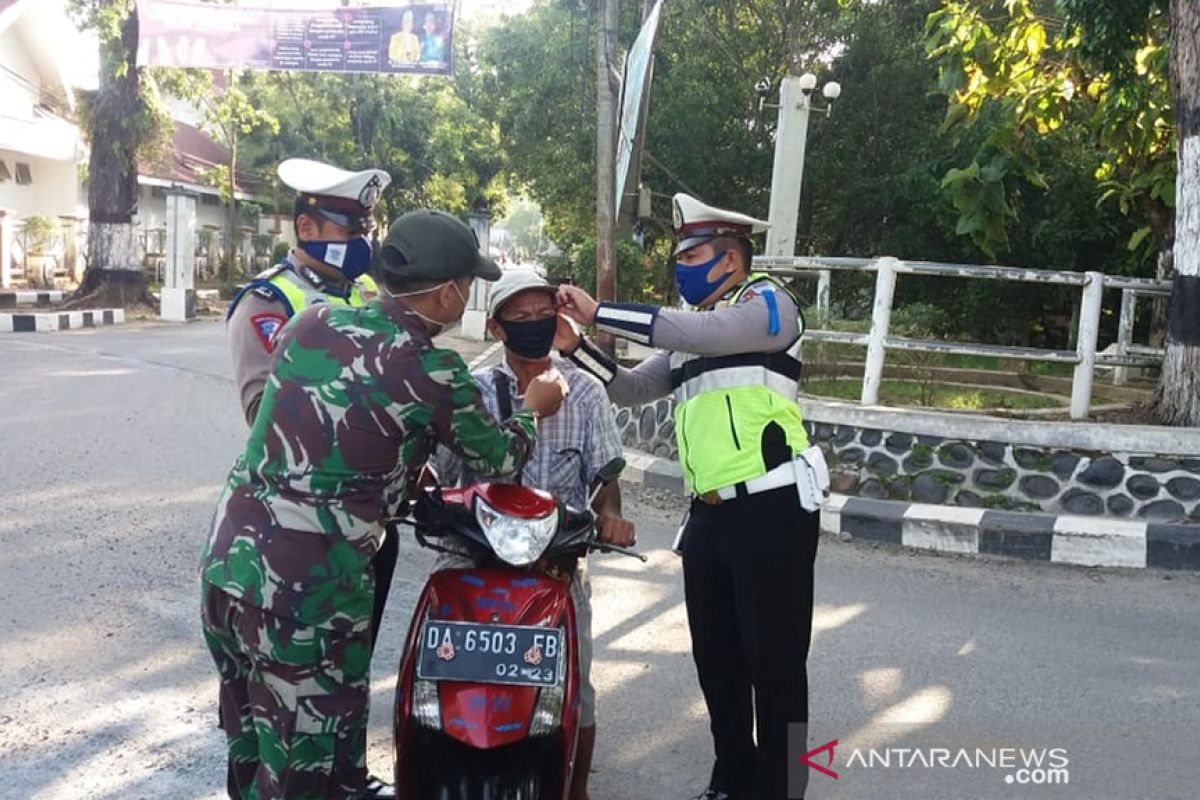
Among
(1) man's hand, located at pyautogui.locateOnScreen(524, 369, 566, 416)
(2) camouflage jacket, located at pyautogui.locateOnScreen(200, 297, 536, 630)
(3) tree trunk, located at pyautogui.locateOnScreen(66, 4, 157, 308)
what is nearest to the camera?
(2) camouflage jacket, located at pyautogui.locateOnScreen(200, 297, 536, 630)

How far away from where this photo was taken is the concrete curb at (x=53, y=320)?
15.7 metres

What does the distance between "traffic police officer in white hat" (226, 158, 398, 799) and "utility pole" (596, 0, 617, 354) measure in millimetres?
8911

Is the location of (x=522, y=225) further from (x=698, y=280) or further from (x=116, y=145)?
(x=698, y=280)

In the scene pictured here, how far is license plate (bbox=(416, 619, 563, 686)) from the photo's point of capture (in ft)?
7.88

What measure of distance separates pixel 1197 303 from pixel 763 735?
5.17 m

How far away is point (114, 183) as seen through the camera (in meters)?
18.9

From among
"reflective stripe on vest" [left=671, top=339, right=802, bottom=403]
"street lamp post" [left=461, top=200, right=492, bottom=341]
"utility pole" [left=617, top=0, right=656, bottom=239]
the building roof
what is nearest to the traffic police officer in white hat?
"reflective stripe on vest" [left=671, top=339, right=802, bottom=403]

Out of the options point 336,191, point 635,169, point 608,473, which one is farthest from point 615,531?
point 635,169

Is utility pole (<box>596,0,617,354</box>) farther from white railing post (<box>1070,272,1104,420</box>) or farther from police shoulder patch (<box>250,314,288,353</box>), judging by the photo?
police shoulder patch (<box>250,314,288,353</box>)

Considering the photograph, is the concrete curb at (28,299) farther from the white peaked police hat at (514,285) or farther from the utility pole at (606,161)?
the white peaked police hat at (514,285)

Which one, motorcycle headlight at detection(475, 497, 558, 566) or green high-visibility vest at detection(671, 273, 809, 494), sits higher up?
green high-visibility vest at detection(671, 273, 809, 494)

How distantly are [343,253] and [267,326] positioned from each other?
1.06 feet

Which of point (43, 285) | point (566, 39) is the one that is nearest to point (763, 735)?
point (566, 39)

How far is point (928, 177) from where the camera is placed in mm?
17266
